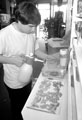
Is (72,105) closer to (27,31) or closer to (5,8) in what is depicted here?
(27,31)

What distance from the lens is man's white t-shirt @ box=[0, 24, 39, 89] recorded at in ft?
4.59

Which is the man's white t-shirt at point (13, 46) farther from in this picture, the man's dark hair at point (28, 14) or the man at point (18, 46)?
the man's dark hair at point (28, 14)

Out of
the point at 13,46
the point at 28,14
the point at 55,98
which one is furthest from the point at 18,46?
the point at 55,98

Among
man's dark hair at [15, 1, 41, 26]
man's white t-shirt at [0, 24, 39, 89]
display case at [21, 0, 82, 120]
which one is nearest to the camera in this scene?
display case at [21, 0, 82, 120]

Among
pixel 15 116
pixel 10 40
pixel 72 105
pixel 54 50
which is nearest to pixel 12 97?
pixel 15 116

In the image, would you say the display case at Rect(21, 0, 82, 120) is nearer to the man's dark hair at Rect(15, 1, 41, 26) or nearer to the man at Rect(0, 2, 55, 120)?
the man at Rect(0, 2, 55, 120)

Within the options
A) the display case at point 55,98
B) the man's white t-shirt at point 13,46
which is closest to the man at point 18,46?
the man's white t-shirt at point 13,46

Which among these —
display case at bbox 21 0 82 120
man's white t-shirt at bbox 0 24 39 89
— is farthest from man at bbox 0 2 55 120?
display case at bbox 21 0 82 120

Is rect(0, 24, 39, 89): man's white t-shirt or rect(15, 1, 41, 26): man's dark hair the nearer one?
rect(15, 1, 41, 26): man's dark hair

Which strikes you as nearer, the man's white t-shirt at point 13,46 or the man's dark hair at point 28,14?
the man's dark hair at point 28,14

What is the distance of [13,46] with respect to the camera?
1439 mm

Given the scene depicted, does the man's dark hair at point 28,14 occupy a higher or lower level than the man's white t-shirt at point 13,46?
higher

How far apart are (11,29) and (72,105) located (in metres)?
0.91

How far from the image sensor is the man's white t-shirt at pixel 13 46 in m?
1.40
